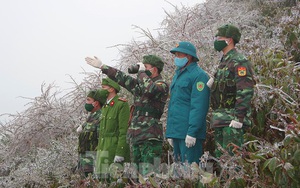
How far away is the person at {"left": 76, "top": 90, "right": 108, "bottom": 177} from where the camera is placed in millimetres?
7500

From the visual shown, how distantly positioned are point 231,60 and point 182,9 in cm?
583

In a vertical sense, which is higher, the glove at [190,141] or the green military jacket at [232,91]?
the green military jacket at [232,91]

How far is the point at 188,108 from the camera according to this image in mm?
6035

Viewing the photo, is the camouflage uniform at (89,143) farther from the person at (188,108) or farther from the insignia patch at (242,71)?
Answer: the insignia patch at (242,71)

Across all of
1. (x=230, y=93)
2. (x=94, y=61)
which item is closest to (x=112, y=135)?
(x=94, y=61)

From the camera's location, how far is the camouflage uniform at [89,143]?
7480 millimetres

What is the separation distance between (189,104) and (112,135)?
137cm

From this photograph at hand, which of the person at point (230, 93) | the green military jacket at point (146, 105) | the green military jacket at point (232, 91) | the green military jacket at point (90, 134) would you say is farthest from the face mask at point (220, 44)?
the green military jacket at point (90, 134)

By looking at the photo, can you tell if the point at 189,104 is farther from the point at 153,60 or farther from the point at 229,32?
the point at 229,32

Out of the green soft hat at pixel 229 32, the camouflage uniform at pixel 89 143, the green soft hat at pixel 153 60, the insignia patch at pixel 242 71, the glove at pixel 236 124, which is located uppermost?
the green soft hat at pixel 229 32

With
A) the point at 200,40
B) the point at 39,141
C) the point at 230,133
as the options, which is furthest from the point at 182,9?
the point at 230,133

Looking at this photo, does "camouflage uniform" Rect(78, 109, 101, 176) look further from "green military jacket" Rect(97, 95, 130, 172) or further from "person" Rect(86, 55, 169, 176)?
"person" Rect(86, 55, 169, 176)

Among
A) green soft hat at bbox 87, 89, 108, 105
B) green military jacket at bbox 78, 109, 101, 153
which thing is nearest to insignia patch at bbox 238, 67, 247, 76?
green soft hat at bbox 87, 89, 108, 105

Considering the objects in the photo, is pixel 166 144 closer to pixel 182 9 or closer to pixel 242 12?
pixel 182 9
